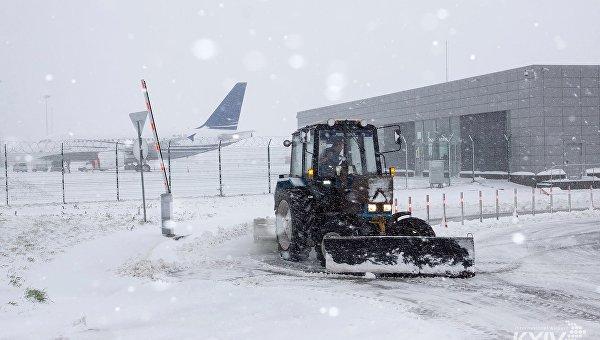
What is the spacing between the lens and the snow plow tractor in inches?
297

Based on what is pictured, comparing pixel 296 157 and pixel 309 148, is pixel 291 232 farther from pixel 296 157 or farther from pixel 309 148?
pixel 296 157

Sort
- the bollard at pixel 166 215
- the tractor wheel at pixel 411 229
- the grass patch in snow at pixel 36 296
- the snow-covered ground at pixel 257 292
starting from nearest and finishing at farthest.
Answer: the snow-covered ground at pixel 257 292
the grass patch in snow at pixel 36 296
the tractor wheel at pixel 411 229
the bollard at pixel 166 215

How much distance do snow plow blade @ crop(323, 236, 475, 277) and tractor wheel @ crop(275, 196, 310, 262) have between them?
4.41 ft

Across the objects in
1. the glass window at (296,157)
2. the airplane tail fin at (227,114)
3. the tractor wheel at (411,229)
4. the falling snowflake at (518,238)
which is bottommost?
the falling snowflake at (518,238)

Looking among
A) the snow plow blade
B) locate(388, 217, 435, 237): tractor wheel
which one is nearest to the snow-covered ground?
the snow plow blade

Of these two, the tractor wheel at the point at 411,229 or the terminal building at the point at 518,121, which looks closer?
the tractor wheel at the point at 411,229

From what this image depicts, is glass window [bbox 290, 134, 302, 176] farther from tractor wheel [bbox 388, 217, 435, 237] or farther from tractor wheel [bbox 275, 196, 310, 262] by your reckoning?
tractor wheel [bbox 388, 217, 435, 237]

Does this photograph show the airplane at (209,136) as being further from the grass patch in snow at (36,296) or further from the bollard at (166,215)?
the grass patch in snow at (36,296)

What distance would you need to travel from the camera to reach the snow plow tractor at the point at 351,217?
24.8 ft

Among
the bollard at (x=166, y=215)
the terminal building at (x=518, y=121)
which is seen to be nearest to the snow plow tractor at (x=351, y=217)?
the bollard at (x=166, y=215)

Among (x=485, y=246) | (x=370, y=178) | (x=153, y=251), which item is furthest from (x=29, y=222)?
(x=485, y=246)

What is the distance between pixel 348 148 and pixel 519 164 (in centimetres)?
2265

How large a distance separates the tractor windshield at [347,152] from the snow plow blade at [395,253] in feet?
6.07

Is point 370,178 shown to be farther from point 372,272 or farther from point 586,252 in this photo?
point 586,252
